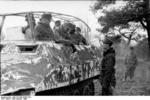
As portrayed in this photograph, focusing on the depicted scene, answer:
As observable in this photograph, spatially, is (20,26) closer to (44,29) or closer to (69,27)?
(44,29)

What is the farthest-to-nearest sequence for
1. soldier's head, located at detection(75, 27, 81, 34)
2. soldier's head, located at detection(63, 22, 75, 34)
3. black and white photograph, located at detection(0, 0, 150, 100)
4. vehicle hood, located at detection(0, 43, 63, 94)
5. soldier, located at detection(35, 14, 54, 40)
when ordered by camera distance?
soldier's head, located at detection(75, 27, 81, 34) < soldier's head, located at detection(63, 22, 75, 34) < soldier, located at detection(35, 14, 54, 40) < black and white photograph, located at detection(0, 0, 150, 100) < vehicle hood, located at detection(0, 43, 63, 94)

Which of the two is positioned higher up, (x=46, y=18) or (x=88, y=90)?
(x=46, y=18)

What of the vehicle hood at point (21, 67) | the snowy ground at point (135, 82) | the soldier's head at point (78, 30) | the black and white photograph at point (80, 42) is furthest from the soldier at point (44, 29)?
the snowy ground at point (135, 82)

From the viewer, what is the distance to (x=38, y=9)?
10.3 ft

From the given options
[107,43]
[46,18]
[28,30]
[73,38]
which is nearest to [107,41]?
[107,43]

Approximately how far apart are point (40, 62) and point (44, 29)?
0.43 metres

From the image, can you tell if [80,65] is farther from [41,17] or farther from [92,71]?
[41,17]

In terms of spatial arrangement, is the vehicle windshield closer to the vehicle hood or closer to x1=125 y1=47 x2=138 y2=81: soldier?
the vehicle hood

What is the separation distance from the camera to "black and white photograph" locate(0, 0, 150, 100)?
2.83m

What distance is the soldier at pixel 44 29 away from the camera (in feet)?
9.76

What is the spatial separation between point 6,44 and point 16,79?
0.98 ft

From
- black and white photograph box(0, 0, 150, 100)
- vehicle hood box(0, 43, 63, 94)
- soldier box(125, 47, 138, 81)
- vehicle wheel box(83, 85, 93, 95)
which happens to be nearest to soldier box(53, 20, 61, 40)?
black and white photograph box(0, 0, 150, 100)

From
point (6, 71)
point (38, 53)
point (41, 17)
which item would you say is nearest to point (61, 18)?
point (41, 17)

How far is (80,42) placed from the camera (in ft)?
11.5
